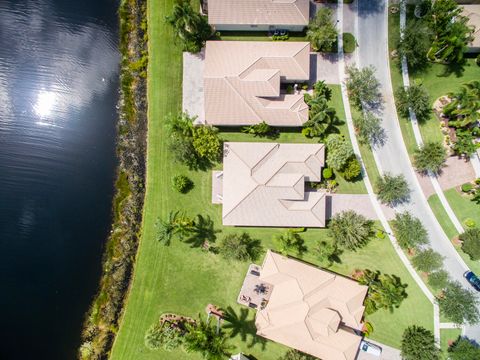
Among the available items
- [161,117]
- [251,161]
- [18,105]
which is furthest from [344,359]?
[18,105]

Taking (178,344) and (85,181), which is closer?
(178,344)

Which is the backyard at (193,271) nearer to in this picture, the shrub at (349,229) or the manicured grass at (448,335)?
the shrub at (349,229)

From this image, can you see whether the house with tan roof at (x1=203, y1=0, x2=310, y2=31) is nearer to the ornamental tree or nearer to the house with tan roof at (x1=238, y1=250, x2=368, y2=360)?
the ornamental tree

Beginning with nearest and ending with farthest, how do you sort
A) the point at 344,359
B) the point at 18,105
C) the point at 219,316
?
the point at 344,359 < the point at 219,316 < the point at 18,105

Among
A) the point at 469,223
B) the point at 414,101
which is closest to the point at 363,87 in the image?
the point at 414,101

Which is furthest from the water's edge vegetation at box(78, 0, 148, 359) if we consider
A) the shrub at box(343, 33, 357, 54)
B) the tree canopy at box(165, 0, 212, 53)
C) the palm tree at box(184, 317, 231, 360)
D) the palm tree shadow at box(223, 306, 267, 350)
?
the shrub at box(343, 33, 357, 54)

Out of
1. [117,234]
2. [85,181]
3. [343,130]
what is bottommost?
[117,234]

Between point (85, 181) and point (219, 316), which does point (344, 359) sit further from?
point (85, 181)
